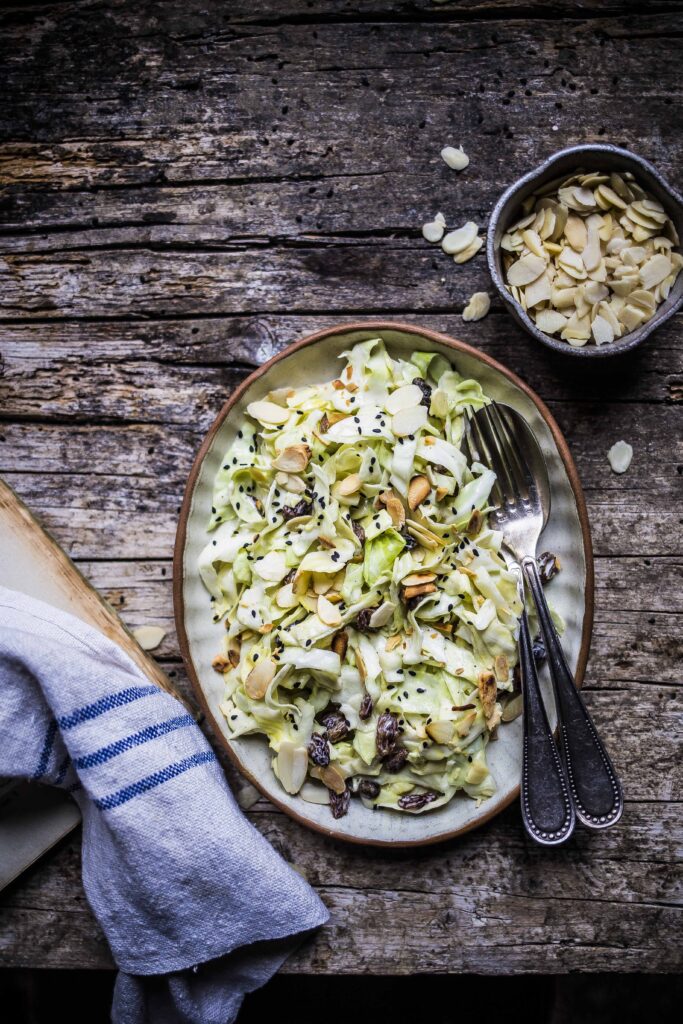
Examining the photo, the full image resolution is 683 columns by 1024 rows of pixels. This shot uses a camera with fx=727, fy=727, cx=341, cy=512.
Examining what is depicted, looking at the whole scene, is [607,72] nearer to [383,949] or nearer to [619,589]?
[619,589]

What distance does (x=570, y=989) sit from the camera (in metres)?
1.96

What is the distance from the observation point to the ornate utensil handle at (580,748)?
1406mm

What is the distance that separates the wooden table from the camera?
1.60 metres

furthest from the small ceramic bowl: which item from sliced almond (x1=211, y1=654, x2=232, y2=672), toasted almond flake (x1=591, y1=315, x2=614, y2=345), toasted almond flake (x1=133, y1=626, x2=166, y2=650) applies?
Answer: toasted almond flake (x1=133, y1=626, x2=166, y2=650)

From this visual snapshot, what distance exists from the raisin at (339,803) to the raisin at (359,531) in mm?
A: 516

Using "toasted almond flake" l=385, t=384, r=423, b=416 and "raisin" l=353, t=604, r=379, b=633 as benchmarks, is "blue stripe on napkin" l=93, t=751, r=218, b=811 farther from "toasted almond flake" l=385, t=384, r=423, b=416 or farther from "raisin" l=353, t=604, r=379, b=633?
"toasted almond flake" l=385, t=384, r=423, b=416

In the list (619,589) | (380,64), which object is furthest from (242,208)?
(619,589)

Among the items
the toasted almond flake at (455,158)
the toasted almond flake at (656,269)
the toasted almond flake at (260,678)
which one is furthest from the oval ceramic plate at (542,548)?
the toasted almond flake at (455,158)

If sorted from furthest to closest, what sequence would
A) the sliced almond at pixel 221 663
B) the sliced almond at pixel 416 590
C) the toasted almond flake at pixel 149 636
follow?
the toasted almond flake at pixel 149 636 < the sliced almond at pixel 221 663 < the sliced almond at pixel 416 590

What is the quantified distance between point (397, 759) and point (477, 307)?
0.97 meters

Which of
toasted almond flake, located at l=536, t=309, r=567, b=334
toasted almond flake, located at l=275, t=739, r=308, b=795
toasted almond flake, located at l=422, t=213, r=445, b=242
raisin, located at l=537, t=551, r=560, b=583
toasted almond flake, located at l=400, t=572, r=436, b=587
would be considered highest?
toasted almond flake, located at l=422, t=213, r=445, b=242

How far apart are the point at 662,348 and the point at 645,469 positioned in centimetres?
27

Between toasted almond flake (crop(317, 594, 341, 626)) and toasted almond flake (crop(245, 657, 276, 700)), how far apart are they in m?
0.13

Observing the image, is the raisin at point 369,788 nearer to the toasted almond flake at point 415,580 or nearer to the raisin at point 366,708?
the raisin at point 366,708
